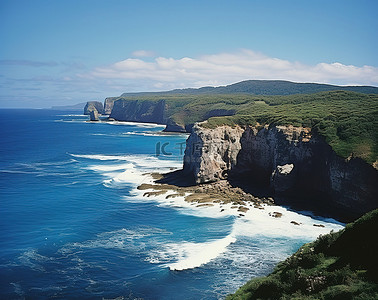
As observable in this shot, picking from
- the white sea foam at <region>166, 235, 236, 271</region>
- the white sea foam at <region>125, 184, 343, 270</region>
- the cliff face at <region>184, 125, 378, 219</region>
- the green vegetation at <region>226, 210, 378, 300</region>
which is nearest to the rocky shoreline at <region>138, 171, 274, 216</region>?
the white sea foam at <region>125, 184, 343, 270</region>

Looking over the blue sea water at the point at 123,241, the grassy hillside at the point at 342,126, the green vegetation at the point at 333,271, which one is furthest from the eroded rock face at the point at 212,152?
the green vegetation at the point at 333,271

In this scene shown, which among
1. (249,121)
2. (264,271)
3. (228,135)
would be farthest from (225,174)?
(264,271)

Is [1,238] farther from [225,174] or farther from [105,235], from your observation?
[225,174]

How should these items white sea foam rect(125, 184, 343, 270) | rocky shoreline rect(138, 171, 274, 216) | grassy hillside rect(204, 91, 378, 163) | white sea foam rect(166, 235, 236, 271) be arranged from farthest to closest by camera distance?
1. rocky shoreline rect(138, 171, 274, 216)
2. grassy hillside rect(204, 91, 378, 163)
3. white sea foam rect(125, 184, 343, 270)
4. white sea foam rect(166, 235, 236, 271)

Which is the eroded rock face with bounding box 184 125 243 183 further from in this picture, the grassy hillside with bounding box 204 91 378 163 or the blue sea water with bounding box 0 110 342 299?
the blue sea water with bounding box 0 110 342 299

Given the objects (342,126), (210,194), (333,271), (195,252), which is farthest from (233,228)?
(342,126)

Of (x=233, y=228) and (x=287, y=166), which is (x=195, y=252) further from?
(x=287, y=166)

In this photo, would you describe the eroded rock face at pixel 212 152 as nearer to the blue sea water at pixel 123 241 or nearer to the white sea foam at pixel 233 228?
the white sea foam at pixel 233 228
